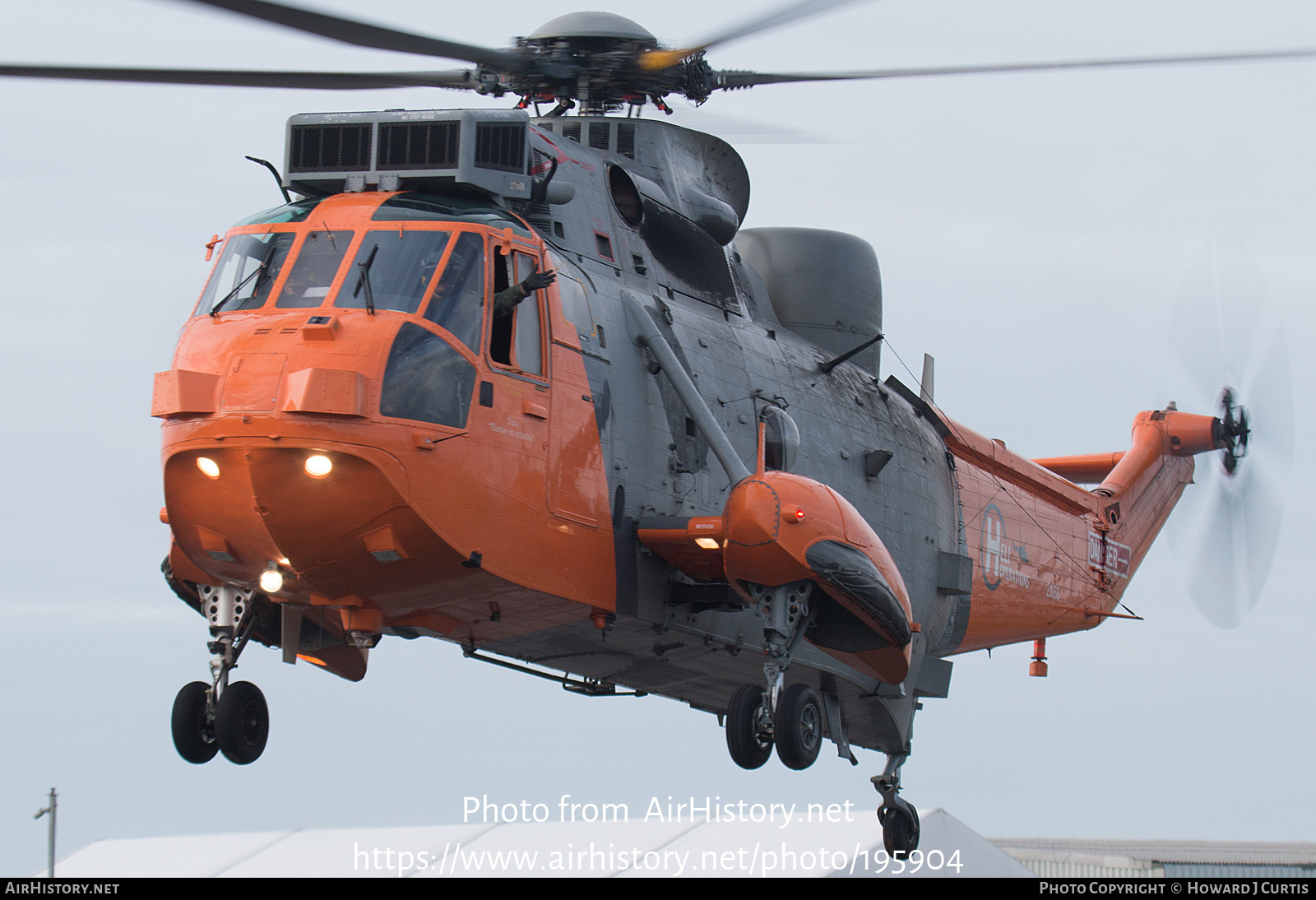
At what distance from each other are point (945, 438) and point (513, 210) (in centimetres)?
753

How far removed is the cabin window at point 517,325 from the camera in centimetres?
1434

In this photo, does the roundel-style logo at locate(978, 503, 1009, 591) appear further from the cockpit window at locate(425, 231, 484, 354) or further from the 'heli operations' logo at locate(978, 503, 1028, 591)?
the cockpit window at locate(425, 231, 484, 354)

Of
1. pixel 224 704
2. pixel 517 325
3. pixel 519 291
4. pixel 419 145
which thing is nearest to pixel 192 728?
pixel 224 704

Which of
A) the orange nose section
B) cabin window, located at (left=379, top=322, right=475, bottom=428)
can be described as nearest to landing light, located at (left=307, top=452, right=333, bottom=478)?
the orange nose section

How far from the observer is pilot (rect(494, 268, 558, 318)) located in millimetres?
14289

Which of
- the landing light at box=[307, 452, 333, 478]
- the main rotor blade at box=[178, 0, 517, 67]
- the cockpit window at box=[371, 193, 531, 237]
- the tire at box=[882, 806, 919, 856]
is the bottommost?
the tire at box=[882, 806, 919, 856]

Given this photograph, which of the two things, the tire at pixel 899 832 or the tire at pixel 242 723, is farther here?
the tire at pixel 899 832

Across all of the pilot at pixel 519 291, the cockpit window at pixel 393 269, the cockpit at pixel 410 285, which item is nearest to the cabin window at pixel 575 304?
the cockpit at pixel 410 285

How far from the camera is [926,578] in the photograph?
19.8 meters

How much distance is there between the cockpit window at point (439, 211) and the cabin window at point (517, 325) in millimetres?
311

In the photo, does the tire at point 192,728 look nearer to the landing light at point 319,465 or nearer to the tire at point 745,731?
the landing light at point 319,465

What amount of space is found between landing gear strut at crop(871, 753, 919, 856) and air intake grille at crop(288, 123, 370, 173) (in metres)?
9.10
